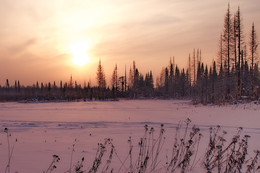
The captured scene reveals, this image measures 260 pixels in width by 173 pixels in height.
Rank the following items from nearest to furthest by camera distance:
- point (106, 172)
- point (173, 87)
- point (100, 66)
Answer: point (106, 172) < point (100, 66) < point (173, 87)

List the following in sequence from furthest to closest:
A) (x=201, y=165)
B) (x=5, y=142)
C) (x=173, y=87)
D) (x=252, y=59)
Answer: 1. (x=173, y=87)
2. (x=252, y=59)
3. (x=5, y=142)
4. (x=201, y=165)

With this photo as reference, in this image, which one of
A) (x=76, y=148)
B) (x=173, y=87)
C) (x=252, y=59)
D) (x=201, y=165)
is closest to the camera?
(x=201, y=165)

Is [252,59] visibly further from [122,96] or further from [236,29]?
[122,96]

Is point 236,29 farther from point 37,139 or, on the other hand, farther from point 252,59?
point 37,139

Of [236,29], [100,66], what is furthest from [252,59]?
[100,66]

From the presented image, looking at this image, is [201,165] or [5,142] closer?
[201,165]

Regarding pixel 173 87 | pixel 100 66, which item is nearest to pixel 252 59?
pixel 173 87

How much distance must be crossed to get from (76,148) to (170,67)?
72.8 m

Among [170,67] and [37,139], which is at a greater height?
[170,67]

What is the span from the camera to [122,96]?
70688 millimetres

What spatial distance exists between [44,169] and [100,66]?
66378mm

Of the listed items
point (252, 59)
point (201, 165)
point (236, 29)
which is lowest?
point (201, 165)

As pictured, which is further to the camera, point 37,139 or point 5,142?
point 37,139

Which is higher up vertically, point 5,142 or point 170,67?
point 170,67
